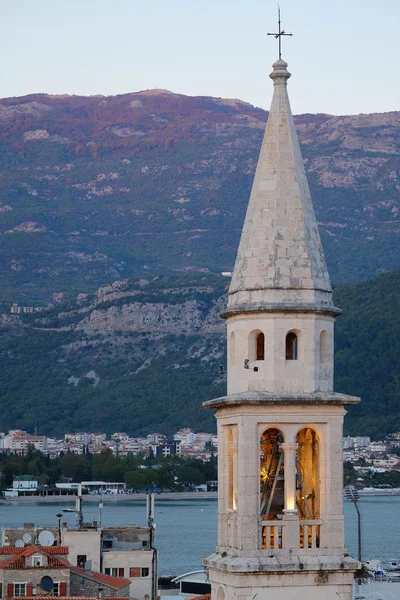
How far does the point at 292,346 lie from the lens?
1661cm

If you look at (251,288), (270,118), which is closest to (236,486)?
(251,288)

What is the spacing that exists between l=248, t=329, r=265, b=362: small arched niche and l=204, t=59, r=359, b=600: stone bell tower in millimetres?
12

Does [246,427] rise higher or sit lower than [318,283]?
lower

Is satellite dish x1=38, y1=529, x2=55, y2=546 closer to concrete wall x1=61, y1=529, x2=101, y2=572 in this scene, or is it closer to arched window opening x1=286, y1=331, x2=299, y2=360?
concrete wall x1=61, y1=529, x2=101, y2=572

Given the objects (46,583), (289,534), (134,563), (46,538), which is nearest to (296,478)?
(289,534)

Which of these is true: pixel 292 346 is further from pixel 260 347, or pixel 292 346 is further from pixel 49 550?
pixel 49 550

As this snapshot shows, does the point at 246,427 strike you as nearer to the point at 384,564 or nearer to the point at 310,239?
the point at 310,239

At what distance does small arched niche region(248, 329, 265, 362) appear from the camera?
1640cm

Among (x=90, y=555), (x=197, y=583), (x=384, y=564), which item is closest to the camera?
(x=90, y=555)

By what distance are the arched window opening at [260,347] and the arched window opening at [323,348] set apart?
500 mm

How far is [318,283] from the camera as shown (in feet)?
54.1

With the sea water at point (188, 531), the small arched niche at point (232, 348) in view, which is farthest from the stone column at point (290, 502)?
the sea water at point (188, 531)

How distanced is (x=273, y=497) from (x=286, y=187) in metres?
2.74

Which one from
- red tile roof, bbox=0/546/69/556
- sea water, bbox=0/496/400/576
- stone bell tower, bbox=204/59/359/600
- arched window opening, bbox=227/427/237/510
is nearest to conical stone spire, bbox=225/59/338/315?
stone bell tower, bbox=204/59/359/600
